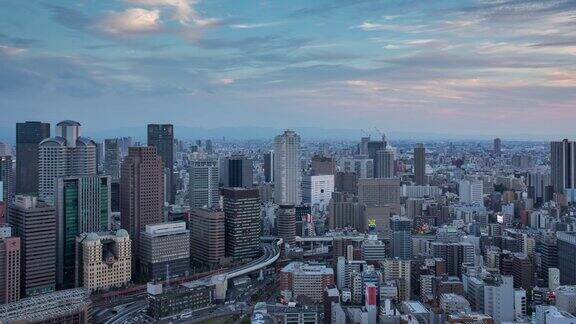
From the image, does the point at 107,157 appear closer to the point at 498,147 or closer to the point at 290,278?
the point at 290,278

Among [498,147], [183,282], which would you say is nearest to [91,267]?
[183,282]

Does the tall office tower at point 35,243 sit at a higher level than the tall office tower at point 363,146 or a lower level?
lower

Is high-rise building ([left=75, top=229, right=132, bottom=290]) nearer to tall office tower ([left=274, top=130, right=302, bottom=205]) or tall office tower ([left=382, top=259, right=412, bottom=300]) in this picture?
tall office tower ([left=382, top=259, right=412, bottom=300])

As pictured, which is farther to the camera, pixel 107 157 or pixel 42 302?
pixel 107 157

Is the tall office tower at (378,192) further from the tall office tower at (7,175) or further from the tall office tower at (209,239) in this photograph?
the tall office tower at (7,175)

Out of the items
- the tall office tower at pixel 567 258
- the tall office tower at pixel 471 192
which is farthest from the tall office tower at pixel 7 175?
the tall office tower at pixel 471 192

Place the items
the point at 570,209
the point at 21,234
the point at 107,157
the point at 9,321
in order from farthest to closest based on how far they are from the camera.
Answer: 1. the point at 107,157
2. the point at 570,209
3. the point at 21,234
4. the point at 9,321
